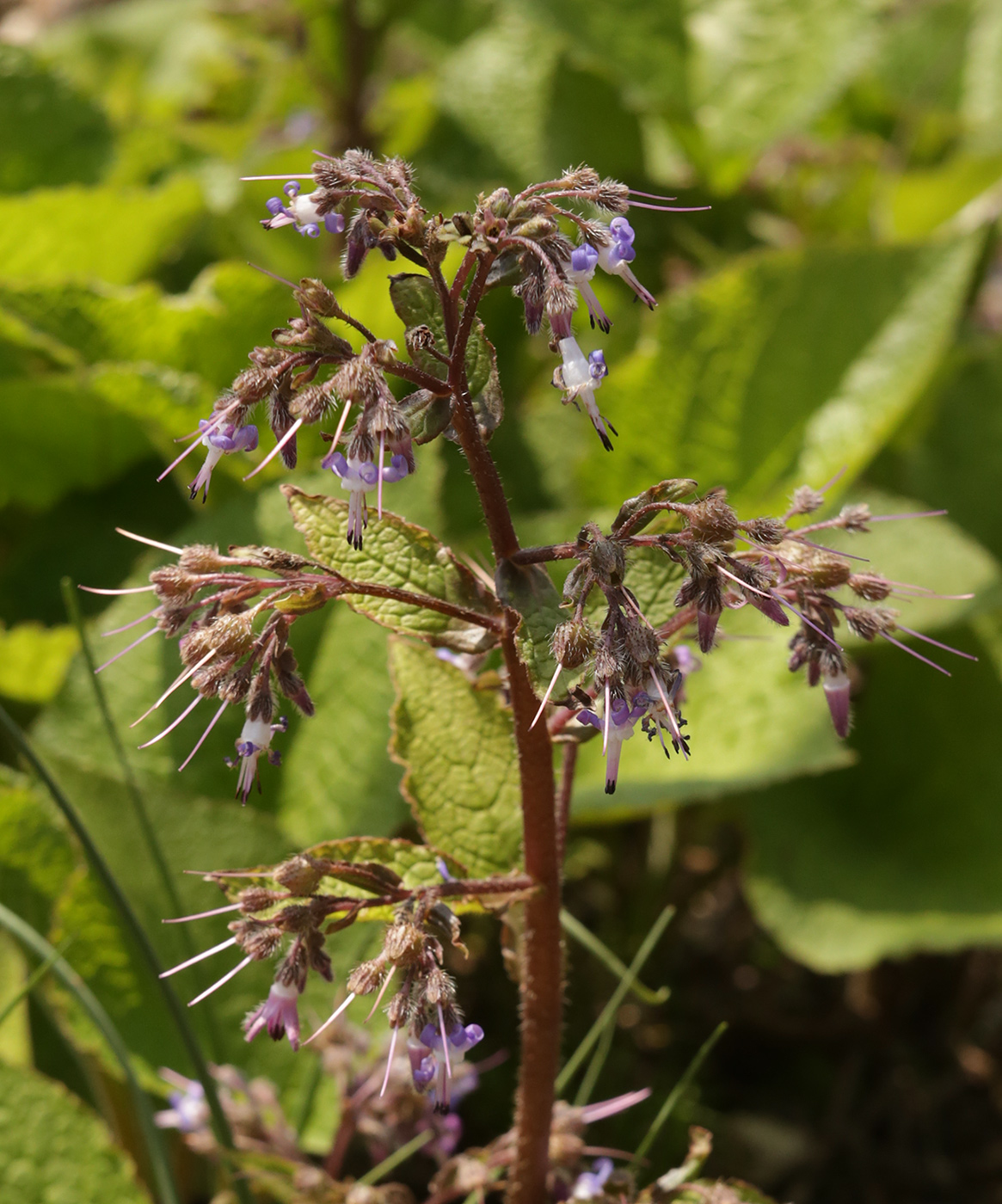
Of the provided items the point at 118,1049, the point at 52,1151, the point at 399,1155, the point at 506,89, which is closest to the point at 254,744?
the point at 118,1049

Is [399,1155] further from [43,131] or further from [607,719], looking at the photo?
[43,131]

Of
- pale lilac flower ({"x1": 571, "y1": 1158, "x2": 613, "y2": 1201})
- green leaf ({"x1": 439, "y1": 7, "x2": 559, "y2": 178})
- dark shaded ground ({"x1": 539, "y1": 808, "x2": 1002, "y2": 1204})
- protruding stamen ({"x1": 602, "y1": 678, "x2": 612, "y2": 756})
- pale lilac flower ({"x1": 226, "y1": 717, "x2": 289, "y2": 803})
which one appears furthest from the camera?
green leaf ({"x1": 439, "y1": 7, "x2": 559, "y2": 178})

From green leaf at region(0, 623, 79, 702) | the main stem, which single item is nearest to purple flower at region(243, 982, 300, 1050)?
the main stem

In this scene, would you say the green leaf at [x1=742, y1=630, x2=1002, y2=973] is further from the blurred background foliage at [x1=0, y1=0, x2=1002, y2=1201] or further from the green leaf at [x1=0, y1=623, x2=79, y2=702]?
the green leaf at [x1=0, y1=623, x2=79, y2=702]

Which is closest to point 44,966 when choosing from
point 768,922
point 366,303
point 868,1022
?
point 768,922

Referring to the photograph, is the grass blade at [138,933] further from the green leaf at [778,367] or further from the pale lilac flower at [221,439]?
the green leaf at [778,367]
